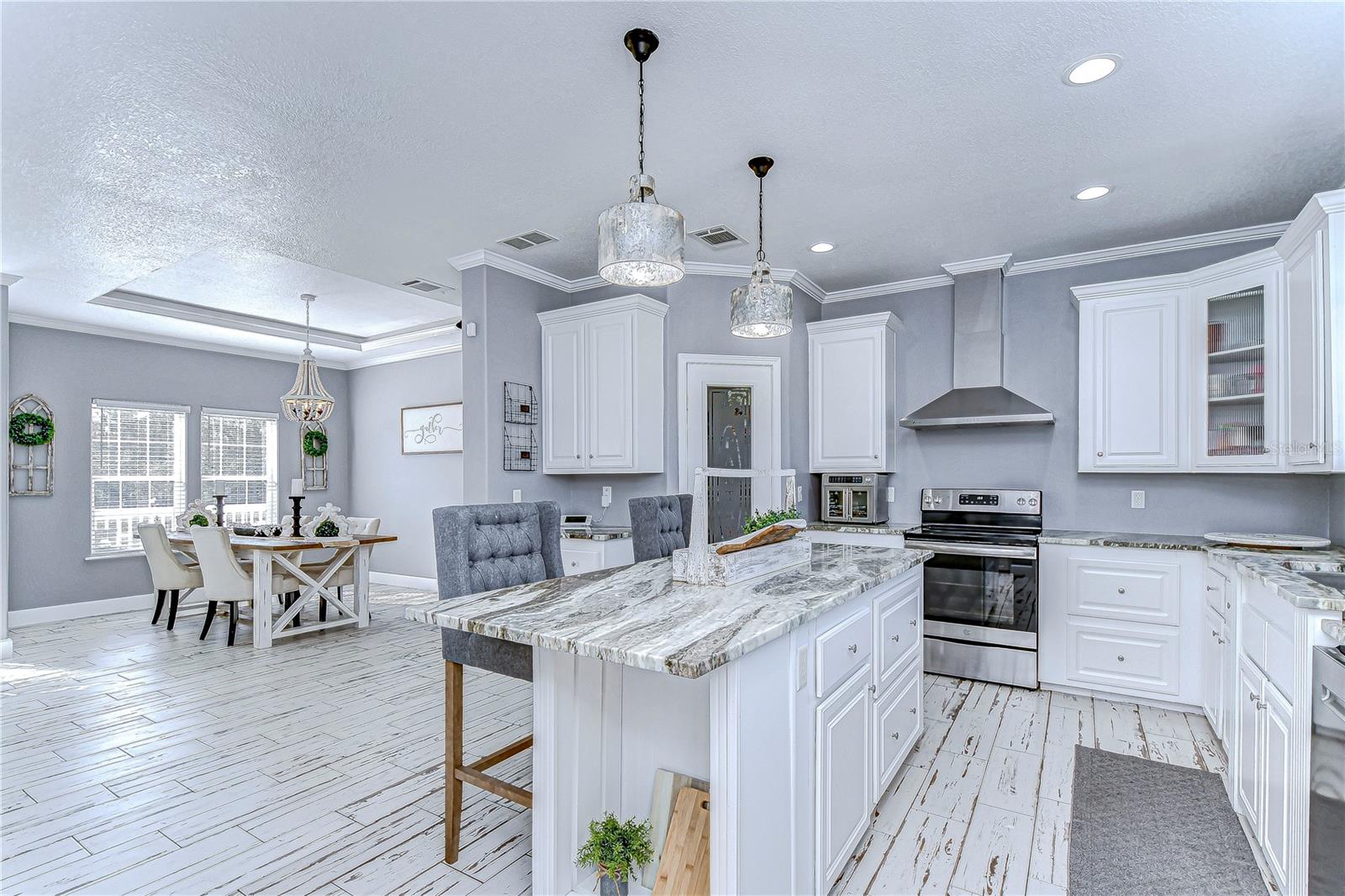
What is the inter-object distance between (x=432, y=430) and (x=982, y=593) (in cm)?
559

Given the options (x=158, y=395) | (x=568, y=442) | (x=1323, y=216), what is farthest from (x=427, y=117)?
(x=158, y=395)

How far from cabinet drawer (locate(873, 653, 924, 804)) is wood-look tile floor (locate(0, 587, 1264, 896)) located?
0.16 metres

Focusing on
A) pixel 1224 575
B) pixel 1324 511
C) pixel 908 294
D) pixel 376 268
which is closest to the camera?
pixel 1224 575

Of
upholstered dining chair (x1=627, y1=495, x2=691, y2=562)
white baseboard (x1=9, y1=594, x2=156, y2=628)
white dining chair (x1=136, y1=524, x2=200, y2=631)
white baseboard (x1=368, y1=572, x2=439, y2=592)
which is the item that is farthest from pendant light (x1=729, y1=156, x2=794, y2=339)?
white baseboard (x1=9, y1=594, x2=156, y2=628)

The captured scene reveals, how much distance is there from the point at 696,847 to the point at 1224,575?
2.68 m

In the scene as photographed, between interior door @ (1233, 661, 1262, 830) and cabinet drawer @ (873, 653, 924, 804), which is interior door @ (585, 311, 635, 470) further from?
interior door @ (1233, 661, 1262, 830)

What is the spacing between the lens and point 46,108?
8.27 feet

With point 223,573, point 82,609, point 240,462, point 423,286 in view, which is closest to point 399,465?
point 240,462

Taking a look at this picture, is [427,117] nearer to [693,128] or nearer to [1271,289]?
[693,128]

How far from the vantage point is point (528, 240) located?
13.1 feet

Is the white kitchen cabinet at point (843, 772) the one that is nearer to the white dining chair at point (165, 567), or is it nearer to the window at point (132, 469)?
the white dining chair at point (165, 567)

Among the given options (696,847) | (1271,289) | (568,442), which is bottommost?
(696,847)

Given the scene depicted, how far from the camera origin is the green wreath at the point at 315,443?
7.66 metres

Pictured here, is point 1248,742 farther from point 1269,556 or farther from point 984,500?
point 984,500
